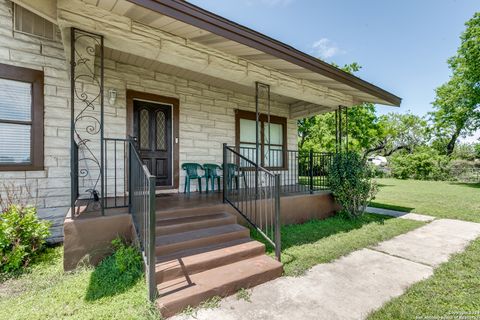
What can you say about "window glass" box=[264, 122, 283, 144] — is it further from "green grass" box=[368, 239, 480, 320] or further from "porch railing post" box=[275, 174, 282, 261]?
"green grass" box=[368, 239, 480, 320]

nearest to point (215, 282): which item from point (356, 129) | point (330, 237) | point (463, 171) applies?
point (330, 237)

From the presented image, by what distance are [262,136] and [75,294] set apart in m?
5.04

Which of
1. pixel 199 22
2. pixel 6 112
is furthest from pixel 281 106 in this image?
pixel 6 112

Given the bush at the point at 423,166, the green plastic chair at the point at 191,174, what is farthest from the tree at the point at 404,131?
the green plastic chair at the point at 191,174

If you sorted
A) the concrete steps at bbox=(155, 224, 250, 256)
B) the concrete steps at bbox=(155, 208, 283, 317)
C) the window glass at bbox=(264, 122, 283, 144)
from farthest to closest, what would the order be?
1. the window glass at bbox=(264, 122, 283, 144)
2. the concrete steps at bbox=(155, 224, 250, 256)
3. the concrete steps at bbox=(155, 208, 283, 317)

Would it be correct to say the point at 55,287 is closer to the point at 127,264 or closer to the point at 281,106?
the point at 127,264

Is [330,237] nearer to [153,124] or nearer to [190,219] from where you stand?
[190,219]

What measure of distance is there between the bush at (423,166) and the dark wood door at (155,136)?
17.9m

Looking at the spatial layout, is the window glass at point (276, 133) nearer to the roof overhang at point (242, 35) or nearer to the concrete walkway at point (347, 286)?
the roof overhang at point (242, 35)

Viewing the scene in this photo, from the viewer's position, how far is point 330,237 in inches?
157

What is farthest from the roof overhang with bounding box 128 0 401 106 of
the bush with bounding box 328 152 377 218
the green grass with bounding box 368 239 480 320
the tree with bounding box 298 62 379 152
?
the tree with bounding box 298 62 379 152

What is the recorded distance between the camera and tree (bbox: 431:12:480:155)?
11.7 meters

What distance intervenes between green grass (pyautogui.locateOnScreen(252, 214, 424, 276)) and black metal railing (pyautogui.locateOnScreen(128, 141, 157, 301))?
4.98 feet

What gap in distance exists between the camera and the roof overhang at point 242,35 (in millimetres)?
2539
